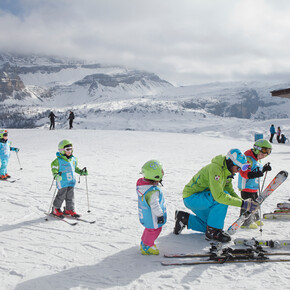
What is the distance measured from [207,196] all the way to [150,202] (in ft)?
3.83

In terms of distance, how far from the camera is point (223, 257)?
402 cm

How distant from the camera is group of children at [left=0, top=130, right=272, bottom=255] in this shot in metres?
4.18

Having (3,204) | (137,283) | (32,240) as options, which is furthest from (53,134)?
(137,283)

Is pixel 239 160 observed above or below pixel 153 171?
above

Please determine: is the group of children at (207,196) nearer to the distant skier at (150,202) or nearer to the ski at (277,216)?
the distant skier at (150,202)

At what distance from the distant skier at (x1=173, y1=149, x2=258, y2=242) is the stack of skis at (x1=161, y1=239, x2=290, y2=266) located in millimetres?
438

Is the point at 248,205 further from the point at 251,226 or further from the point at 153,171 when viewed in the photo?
the point at 153,171

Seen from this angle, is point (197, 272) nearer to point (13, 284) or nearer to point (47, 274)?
point (47, 274)

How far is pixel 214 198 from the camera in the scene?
4.44m

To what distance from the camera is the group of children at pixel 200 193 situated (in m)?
4.18

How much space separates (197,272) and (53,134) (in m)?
22.7

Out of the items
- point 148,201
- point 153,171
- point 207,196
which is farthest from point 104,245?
point 207,196

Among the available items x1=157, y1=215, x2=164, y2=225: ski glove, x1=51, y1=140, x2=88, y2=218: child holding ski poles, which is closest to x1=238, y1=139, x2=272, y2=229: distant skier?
x1=157, y1=215, x2=164, y2=225: ski glove

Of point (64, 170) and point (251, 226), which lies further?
point (64, 170)
